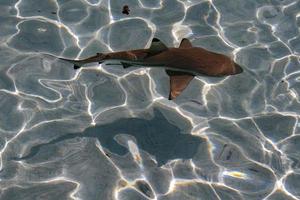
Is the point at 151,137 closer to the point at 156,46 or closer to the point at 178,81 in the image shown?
the point at 178,81

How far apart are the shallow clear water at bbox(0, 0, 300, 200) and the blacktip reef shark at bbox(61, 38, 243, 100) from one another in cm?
102

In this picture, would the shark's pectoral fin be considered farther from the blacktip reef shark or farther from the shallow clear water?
the shallow clear water

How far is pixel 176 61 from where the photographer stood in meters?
5.83

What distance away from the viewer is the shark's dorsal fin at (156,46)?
Answer: 5.69 meters

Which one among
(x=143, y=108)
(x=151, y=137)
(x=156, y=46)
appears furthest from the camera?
(x=143, y=108)

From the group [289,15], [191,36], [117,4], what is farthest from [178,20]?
[289,15]

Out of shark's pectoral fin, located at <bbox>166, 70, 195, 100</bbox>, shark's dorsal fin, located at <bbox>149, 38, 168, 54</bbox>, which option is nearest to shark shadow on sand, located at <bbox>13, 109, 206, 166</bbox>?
shark's pectoral fin, located at <bbox>166, 70, 195, 100</bbox>

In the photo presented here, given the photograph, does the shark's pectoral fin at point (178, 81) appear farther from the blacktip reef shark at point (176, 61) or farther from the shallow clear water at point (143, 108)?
the shallow clear water at point (143, 108)

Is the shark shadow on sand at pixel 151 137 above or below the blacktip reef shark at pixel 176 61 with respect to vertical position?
below

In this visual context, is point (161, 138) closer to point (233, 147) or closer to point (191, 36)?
point (233, 147)

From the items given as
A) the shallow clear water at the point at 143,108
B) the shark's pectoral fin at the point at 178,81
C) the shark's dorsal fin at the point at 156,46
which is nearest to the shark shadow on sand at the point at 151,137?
the shallow clear water at the point at 143,108

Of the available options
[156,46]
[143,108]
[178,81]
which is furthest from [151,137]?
[156,46]

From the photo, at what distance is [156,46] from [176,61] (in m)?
0.31

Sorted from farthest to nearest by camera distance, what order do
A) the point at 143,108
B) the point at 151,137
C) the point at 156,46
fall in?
the point at 143,108
the point at 151,137
the point at 156,46
